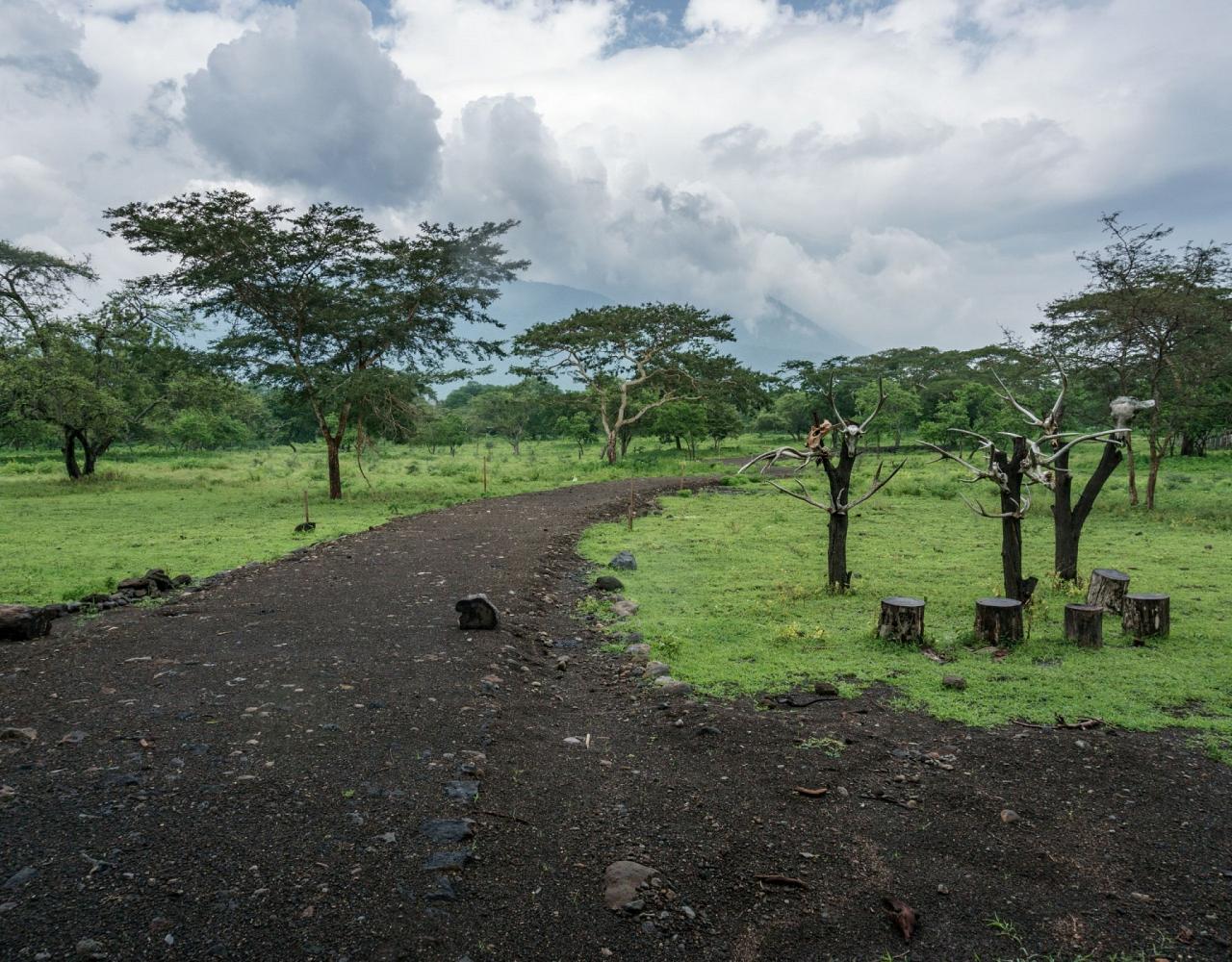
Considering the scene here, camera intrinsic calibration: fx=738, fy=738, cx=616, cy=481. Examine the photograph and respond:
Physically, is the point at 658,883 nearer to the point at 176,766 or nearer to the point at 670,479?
the point at 176,766

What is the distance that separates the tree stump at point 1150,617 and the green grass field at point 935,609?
0.16 metres

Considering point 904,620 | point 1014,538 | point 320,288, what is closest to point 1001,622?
point 904,620

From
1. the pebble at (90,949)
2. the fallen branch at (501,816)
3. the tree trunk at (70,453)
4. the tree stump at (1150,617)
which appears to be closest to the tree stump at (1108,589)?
the tree stump at (1150,617)

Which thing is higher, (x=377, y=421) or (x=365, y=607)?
(x=377, y=421)

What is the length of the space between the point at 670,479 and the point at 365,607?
22.9 metres

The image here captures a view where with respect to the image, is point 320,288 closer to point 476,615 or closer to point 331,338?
point 331,338

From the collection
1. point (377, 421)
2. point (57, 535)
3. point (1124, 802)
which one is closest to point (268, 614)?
point (1124, 802)

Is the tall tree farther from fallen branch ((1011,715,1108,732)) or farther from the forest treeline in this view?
fallen branch ((1011,715,1108,732))

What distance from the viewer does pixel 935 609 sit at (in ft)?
34.7

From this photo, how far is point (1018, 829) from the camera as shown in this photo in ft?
16.0

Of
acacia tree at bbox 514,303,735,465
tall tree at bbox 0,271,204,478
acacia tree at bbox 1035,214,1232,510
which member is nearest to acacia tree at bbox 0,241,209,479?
tall tree at bbox 0,271,204,478

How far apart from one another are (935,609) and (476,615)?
6456 mm

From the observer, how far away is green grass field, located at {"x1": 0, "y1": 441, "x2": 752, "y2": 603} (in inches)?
536

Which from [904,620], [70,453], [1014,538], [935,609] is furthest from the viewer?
[70,453]
